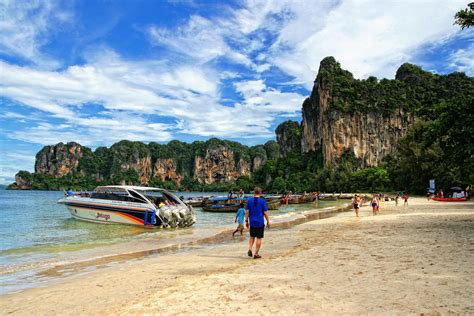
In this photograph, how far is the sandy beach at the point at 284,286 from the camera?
4891mm

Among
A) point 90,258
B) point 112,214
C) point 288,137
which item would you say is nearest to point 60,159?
point 288,137

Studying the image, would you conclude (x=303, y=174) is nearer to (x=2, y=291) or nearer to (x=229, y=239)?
(x=229, y=239)

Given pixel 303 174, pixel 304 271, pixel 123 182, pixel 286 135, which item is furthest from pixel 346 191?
pixel 123 182

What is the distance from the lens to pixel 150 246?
Answer: 13992 mm

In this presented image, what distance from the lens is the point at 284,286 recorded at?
5910mm

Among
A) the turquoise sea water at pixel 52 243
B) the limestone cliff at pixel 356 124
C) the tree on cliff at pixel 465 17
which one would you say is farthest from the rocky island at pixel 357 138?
the turquoise sea water at pixel 52 243

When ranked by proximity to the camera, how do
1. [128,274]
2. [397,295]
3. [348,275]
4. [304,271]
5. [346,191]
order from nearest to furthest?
[397,295] < [348,275] < [304,271] < [128,274] < [346,191]

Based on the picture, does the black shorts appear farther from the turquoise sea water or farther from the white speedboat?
the white speedboat

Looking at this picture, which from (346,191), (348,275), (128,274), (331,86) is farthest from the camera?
(331,86)

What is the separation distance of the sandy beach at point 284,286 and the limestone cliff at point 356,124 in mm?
106153

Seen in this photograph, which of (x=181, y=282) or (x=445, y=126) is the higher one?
(x=445, y=126)

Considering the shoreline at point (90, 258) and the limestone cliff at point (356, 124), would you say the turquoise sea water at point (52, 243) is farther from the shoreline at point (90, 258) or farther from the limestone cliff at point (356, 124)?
the limestone cliff at point (356, 124)

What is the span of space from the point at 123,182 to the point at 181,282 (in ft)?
566

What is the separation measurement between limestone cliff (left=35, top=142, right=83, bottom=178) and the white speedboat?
168 metres
